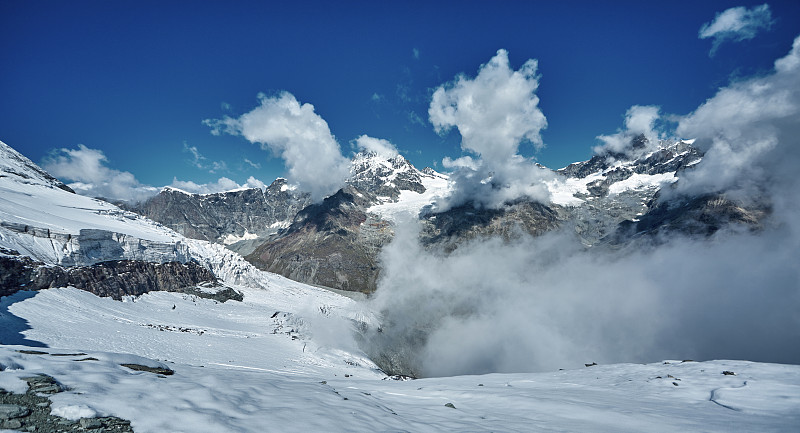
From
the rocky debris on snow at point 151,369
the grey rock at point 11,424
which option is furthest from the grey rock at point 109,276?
the grey rock at point 11,424

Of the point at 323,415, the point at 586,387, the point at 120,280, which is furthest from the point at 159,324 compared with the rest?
the point at 586,387

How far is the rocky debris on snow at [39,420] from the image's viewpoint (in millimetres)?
7077

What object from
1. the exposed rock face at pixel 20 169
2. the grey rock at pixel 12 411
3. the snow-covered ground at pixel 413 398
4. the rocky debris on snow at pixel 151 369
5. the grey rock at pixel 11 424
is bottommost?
the grey rock at pixel 11 424

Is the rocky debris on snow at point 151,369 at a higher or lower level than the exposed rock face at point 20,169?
lower

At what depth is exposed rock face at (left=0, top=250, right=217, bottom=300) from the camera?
165 ft

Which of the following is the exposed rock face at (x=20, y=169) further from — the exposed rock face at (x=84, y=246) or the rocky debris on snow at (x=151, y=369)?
the rocky debris on snow at (x=151, y=369)

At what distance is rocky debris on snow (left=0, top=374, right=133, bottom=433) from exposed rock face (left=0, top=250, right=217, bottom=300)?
184 ft

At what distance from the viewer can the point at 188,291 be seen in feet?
288

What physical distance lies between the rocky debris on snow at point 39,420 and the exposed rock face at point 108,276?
56139 mm

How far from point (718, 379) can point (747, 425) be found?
7.85m

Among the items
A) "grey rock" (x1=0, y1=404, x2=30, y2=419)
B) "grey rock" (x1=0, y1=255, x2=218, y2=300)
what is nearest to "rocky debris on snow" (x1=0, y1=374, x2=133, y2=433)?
"grey rock" (x1=0, y1=404, x2=30, y2=419)

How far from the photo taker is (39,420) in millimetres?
7285

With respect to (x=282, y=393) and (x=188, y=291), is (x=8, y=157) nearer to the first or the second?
(x=188, y=291)

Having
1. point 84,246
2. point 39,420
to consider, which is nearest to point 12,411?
point 39,420
